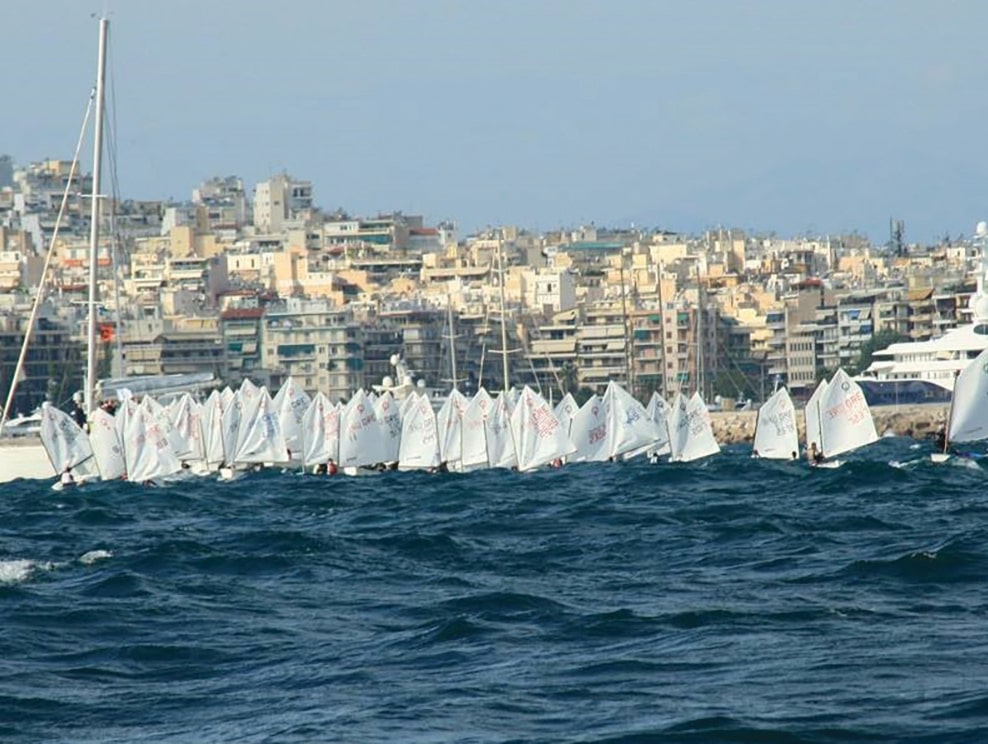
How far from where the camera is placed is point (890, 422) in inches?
5059

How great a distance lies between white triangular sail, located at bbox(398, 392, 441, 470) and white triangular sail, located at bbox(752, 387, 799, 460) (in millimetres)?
7197

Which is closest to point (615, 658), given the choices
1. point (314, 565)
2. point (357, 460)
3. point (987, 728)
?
point (987, 728)

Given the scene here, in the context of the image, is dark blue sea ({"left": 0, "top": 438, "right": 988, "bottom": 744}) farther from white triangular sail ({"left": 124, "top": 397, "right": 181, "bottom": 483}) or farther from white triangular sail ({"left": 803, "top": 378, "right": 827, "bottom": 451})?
white triangular sail ({"left": 124, "top": 397, "right": 181, "bottom": 483})

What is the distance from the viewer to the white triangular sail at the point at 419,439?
62.2m

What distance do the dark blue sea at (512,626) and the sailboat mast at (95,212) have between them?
20.8m

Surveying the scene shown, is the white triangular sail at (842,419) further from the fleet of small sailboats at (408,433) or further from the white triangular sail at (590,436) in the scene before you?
the white triangular sail at (590,436)

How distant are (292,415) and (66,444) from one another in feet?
28.0

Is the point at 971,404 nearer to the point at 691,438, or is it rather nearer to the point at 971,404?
the point at 971,404

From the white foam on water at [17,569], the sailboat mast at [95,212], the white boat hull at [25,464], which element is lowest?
the white boat hull at [25,464]

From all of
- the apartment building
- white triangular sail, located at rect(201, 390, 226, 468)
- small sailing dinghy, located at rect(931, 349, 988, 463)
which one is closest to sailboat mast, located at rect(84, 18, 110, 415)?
white triangular sail, located at rect(201, 390, 226, 468)

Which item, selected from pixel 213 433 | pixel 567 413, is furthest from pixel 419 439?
pixel 213 433

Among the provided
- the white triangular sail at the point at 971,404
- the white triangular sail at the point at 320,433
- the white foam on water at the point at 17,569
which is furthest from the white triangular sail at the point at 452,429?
the white foam on water at the point at 17,569

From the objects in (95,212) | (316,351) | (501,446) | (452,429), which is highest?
(95,212)

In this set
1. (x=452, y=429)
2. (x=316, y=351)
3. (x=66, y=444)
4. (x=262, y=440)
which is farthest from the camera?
(x=316, y=351)
